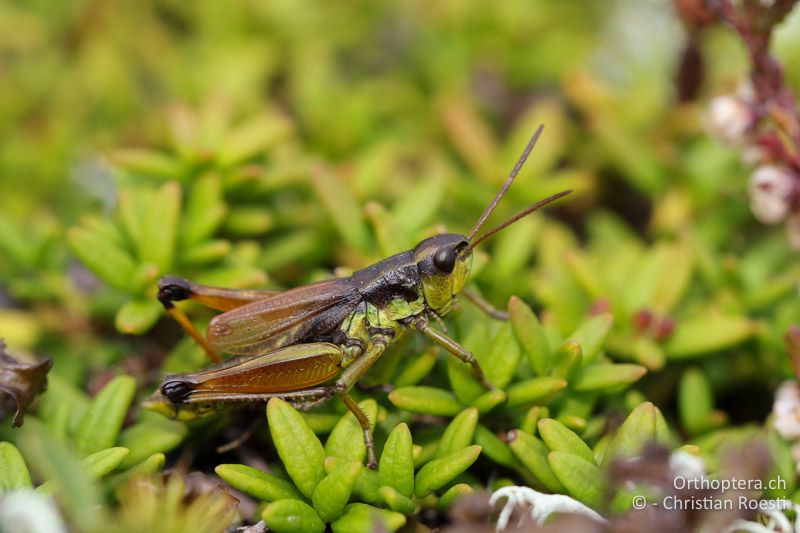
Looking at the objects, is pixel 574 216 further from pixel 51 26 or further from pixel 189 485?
pixel 51 26

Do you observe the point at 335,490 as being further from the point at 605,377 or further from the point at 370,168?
the point at 370,168

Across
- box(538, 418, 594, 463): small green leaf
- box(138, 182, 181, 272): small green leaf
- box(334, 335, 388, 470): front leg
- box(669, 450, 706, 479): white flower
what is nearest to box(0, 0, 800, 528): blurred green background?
box(138, 182, 181, 272): small green leaf

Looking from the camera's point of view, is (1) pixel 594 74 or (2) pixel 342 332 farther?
(1) pixel 594 74

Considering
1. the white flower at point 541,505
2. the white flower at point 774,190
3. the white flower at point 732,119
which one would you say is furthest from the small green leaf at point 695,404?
the white flower at point 732,119

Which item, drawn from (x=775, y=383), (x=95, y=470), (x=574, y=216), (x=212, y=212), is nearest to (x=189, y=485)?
(x=95, y=470)

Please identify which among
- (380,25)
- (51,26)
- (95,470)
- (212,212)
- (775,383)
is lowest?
(775,383)

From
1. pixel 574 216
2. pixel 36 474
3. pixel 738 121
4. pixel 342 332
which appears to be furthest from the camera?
pixel 574 216

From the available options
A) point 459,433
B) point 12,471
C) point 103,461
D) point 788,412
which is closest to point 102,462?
point 103,461
